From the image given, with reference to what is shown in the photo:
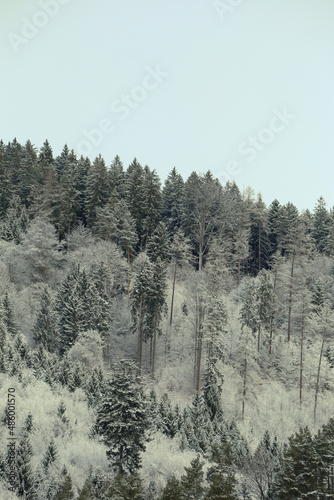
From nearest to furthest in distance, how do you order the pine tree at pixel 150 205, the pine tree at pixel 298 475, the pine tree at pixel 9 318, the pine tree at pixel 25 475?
the pine tree at pixel 25 475 < the pine tree at pixel 298 475 < the pine tree at pixel 9 318 < the pine tree at pixel 150 205

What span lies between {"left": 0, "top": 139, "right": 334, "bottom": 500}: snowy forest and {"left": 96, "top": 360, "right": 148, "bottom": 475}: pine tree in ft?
0.23

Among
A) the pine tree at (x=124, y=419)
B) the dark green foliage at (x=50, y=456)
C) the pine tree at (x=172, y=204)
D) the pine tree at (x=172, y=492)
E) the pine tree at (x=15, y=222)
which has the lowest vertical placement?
the dark green foliage at (x=50, y=456)

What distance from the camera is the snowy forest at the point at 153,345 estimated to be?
1661cm

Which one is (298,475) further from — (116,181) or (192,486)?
(116,181)

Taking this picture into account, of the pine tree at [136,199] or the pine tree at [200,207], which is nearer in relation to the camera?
the pine tree at [200,207]

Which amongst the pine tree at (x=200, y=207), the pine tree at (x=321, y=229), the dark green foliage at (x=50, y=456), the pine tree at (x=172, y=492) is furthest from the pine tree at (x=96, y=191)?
the pine tree at (x=172, y=492)

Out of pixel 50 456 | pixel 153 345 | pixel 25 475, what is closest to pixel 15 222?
pixel 153 345

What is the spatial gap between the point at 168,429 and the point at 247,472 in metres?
6.01

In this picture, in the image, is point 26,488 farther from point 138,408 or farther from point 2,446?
point 138,408

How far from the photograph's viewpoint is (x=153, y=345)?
4262 cm

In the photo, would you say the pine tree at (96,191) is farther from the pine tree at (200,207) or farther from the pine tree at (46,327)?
the pine tree at (46,327)

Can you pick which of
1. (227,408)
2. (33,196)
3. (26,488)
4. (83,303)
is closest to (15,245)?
(33,196)

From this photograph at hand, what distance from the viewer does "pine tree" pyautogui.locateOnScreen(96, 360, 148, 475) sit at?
1623 cm

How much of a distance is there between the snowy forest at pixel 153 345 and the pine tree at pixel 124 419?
0.07 metres
